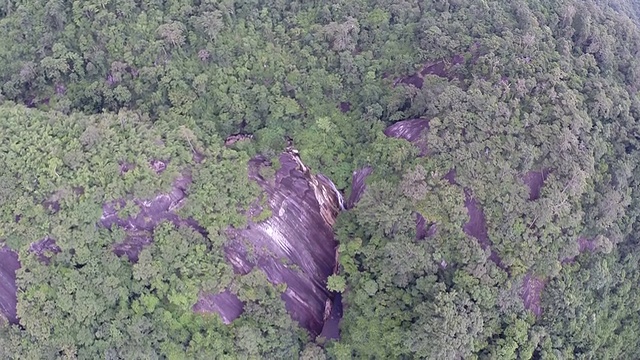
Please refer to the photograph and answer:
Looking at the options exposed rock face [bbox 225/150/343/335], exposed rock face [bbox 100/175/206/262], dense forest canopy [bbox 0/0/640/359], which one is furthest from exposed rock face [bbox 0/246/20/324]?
exposed rock face [bbox 225/150/343/335]

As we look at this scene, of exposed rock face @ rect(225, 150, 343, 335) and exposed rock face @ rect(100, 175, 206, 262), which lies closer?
exposed rock face @ rect(100, 175, 206, 262)

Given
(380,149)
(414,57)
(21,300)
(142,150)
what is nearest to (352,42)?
(414,57)

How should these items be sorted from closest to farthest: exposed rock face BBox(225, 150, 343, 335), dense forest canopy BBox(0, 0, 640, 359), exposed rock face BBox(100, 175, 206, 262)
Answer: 1. dense forest canopy BBox(0, 0, 640, 359)
2. exposed rock face BBox(100, 175, 206, 262)
3. exposed rock face BBox(225, 150, 343, 335)

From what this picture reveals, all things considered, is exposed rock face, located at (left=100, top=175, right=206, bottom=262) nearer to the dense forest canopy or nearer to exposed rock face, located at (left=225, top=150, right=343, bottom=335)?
the dense forest canopy

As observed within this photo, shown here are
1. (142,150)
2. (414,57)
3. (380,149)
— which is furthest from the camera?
(414,57)

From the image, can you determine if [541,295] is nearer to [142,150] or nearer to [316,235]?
[316,235]

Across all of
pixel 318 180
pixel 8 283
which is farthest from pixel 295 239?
pixel 8 283
